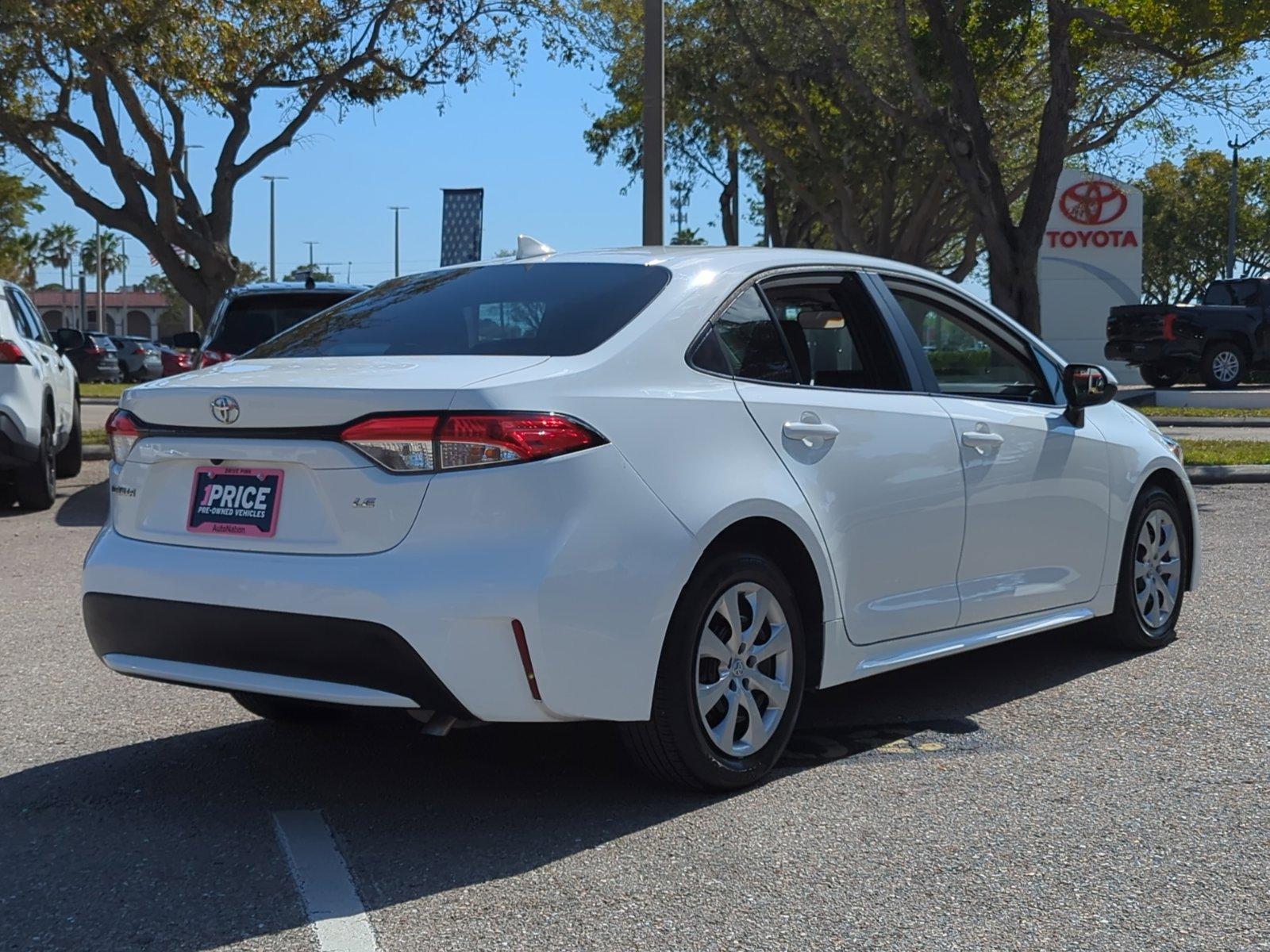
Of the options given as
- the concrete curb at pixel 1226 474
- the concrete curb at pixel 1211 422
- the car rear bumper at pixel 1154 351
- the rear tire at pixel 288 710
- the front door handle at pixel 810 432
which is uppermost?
the car rear bumper at pixel 1154 351

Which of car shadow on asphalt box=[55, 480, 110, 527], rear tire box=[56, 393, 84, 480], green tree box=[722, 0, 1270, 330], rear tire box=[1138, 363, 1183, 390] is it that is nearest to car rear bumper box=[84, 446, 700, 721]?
car shadow on asphalt box=[55, 480, 110, 527]

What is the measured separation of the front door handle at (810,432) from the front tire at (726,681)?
41 centimetres

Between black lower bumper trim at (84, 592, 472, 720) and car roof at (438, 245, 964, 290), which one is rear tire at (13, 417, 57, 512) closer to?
car roof at (438, 245, 964, 290)

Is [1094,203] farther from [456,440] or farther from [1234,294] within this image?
[456,440]

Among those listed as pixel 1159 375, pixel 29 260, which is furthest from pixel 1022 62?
pixel 29 260

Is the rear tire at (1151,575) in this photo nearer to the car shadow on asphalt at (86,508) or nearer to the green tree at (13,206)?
the car shadow on asphalt at (86,508)

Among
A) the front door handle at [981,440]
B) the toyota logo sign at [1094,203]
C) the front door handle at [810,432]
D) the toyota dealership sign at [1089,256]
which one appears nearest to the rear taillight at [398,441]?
the front door handle at [810,432]

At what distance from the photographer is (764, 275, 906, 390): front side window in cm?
520

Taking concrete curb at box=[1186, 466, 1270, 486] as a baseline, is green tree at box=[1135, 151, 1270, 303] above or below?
above

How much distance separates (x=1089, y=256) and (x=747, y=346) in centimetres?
3508

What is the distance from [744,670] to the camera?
463 cm

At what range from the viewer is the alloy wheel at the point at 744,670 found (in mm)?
4531

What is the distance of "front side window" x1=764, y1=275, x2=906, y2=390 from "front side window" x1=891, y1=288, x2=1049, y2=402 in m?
0.22

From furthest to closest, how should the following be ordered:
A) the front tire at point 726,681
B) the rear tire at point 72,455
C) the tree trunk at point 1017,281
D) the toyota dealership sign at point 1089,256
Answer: the toyota dealership sign at point 1089,256 → the tree trunk at point 1017,281 → the rear tire at point 72,455 → the front tire at point 726,681
